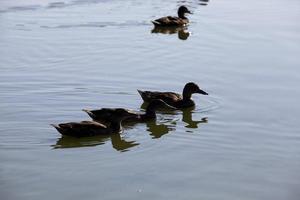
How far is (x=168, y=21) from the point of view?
74.3 ft

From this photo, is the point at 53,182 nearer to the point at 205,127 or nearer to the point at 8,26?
the point at 205,127

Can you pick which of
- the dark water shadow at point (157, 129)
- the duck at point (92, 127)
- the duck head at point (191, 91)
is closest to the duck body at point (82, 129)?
the duck at point (92, 127)

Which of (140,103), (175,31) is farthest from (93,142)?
(175,31)

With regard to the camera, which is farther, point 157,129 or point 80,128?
point 157,129

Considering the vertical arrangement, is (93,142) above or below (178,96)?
below

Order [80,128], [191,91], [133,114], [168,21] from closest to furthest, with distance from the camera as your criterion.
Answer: [80,128]
[133,114]
[191,91]
[168,21]

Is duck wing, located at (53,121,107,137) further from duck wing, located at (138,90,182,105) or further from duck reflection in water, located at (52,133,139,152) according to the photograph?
duck wing, located at (138,90,182,105)

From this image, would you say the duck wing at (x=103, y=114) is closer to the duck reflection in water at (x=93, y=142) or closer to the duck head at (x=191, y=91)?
the duck reflection in water at (x=93, y=142)

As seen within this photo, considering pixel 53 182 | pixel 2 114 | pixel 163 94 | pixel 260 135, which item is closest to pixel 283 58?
pixel 163 94

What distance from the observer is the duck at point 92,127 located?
11469 millimetres

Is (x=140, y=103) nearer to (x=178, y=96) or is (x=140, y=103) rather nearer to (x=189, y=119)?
(x=178, y=96)

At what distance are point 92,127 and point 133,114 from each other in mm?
1167

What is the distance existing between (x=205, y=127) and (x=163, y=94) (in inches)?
64.3

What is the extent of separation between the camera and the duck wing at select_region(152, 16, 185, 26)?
72.5 ft
